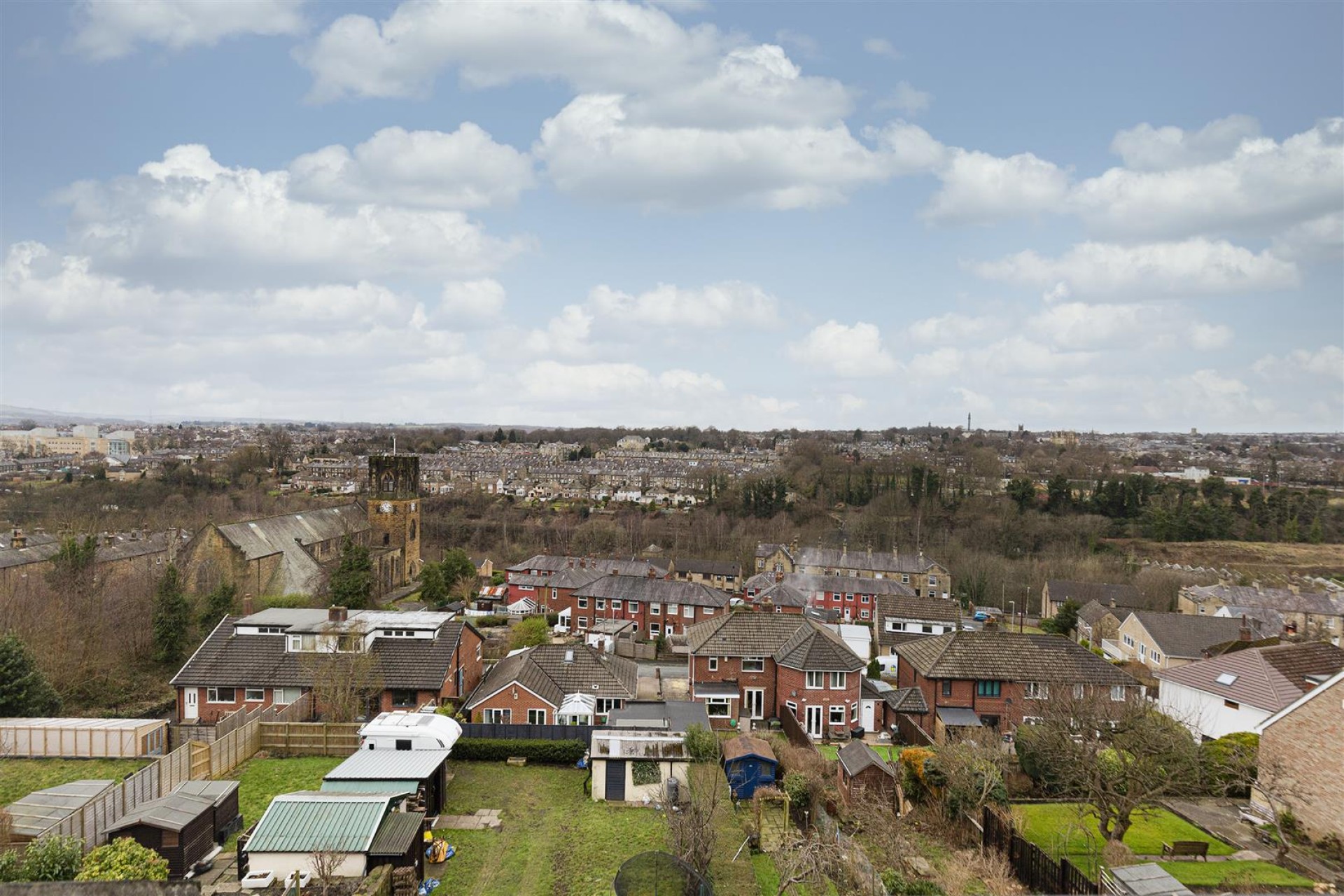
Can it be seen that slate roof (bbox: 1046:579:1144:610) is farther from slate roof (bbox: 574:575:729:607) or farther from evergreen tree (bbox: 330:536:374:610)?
evergreen tree (bbox: 330:536:374:610)

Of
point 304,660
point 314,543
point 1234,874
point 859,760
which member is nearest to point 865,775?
point 859,760

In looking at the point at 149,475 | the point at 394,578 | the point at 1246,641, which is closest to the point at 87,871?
the point at 1246,641

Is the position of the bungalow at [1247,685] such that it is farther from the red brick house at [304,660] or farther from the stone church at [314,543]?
the stone church at [314,543]

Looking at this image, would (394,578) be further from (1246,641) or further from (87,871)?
(1246,641)

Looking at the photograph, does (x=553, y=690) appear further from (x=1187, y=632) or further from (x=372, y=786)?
(x=1187, y=632)

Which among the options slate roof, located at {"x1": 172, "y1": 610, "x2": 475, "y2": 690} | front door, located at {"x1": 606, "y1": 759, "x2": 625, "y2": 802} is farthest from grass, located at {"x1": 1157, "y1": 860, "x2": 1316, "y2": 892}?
slate roof, located at {"x1": 172, "y1": 610, "x2": 475, "y2": 690}

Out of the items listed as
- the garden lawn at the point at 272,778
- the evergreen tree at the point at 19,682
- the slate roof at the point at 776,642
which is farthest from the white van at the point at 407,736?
the evergreen tree at the point at 19,682
